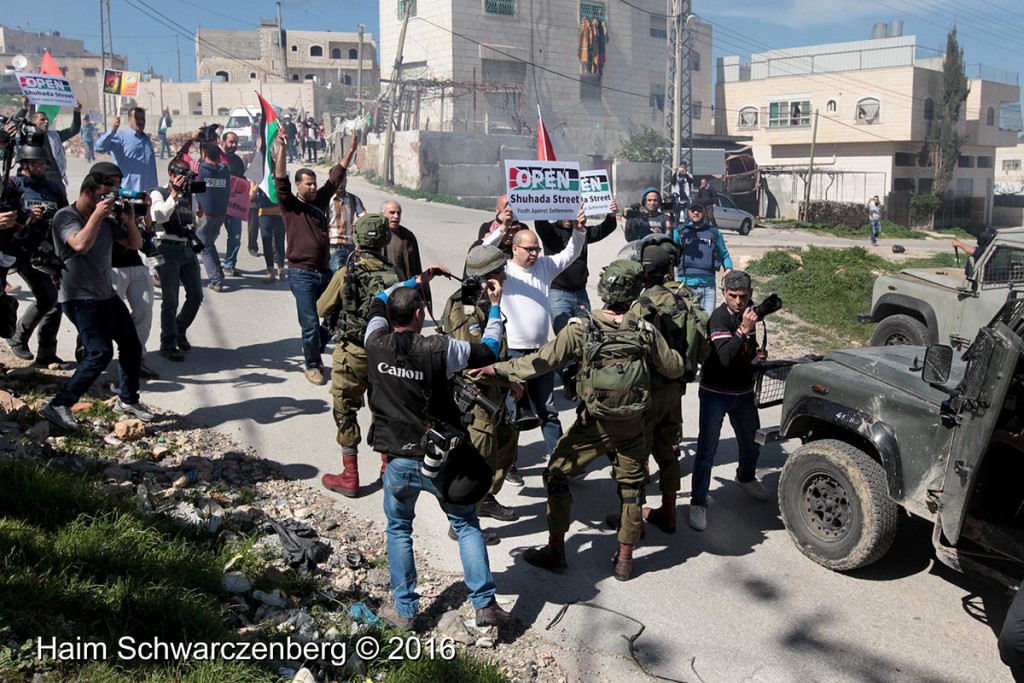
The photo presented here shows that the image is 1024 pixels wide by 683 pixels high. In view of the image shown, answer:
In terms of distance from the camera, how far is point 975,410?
429 centimetres

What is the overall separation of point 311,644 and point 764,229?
32249 millimetres

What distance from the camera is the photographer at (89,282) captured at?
243 inches

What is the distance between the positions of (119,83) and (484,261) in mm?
17019

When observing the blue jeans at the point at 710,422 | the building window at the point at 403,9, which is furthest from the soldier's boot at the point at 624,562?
the building window at the point at 403,9

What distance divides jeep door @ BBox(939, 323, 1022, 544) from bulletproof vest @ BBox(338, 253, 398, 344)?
11.5 ft

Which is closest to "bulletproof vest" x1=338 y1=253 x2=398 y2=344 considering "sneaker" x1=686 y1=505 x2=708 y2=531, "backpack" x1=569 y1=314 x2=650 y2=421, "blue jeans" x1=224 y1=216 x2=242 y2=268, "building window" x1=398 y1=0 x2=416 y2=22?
"backpack" x1=569 y1=314 x2=650 y2=421

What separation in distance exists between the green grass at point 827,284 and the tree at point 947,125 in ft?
116

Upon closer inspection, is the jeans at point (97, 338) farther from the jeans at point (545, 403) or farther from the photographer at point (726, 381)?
the photographer at point (726, 381)

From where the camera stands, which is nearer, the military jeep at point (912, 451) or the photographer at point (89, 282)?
the military jeep at point (912, 451)

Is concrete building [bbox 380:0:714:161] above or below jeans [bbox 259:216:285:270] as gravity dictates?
above

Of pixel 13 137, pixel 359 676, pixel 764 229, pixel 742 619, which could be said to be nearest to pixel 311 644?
pixel 359 676

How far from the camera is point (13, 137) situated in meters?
5.79

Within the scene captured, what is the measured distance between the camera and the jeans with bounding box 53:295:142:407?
623cm

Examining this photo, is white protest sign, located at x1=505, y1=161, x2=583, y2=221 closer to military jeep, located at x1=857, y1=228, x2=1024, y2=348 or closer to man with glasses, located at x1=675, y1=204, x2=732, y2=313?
man with glasses, located at x1=675, y1=204, x2=732, y2=313
